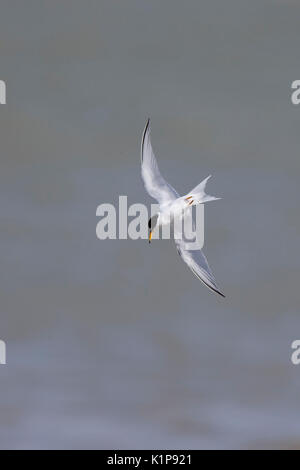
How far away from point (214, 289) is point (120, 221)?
2.35 metres

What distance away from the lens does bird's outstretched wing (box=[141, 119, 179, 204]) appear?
965 centimetres

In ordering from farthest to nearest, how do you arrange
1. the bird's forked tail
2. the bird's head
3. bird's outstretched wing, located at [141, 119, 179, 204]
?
1. bird's outstretched wing, located at [141, 119, 179, 204]
2. the bird's head
3. the bird's forked tail

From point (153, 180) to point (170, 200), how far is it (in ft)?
1.38

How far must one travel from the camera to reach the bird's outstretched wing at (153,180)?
9.65 m

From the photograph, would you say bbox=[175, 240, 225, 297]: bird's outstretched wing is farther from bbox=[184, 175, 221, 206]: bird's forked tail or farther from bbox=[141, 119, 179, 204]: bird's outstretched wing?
bbox=[184, 175, 221, 206]: bird's forked tail

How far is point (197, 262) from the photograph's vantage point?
31.6ft

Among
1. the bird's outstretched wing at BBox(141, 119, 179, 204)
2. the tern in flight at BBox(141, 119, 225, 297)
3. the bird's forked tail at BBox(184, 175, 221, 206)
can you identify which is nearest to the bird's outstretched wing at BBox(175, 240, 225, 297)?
the tern in flight at BBox(141, 119, 225, 297)

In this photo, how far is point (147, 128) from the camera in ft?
31.1

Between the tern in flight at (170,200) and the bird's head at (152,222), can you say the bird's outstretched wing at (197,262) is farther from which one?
the bird's head at (152,222)

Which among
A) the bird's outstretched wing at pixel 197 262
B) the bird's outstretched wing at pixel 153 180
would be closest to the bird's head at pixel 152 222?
the bird's outstretched wing at pixel 153 180

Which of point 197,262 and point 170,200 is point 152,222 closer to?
point 170,200

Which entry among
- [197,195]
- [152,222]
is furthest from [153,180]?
[197,195]
